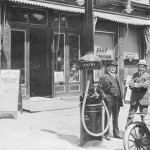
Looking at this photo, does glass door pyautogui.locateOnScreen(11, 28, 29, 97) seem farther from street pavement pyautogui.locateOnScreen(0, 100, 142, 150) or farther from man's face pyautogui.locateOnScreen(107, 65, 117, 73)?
man's face pyautogui.locateOnScreen(107, 65, 117, 73)

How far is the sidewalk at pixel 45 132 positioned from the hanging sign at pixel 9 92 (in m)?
0.35

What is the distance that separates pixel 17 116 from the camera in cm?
1139

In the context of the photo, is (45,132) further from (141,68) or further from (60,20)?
(60,20)

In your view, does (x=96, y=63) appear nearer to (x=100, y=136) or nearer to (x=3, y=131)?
(x=100, y=136)

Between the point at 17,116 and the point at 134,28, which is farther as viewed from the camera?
the point at 134,28

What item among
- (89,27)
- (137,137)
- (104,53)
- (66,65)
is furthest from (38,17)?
(137,137)

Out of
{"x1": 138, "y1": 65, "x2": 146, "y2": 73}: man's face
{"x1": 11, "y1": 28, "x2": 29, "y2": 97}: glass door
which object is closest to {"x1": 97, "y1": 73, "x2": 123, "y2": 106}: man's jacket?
{"x1": 138, "y1": 65, "x2": 146, "y2": 73}: man's face

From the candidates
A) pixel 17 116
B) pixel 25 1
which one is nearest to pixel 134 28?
pixel 25 1

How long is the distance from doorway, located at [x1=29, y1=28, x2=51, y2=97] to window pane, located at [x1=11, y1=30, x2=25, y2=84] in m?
0.90

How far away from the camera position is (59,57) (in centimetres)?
1606

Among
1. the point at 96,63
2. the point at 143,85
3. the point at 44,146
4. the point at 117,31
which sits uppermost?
the point at 117,31

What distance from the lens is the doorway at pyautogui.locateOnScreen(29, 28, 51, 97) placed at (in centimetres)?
1565

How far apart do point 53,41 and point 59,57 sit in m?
0.80

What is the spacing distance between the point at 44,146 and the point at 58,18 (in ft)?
30.6
